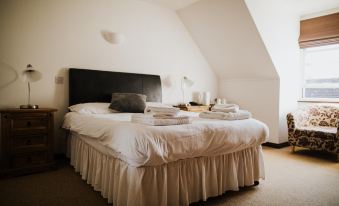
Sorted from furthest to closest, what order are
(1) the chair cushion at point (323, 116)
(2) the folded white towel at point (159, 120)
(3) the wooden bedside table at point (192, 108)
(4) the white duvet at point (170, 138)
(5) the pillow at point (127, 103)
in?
(3) the wooden bedside table at point (192, 108)
(1) the chair cushion at point (323, 116)
(5) the pillow at point (127, 103)
(2) the folded white towel at point (159, 120)
(4) the white duvet at point (170, 138)

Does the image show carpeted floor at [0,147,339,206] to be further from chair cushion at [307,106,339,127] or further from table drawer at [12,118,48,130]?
chair cushion at [307,106,339,127]

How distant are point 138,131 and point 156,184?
425 millimetres

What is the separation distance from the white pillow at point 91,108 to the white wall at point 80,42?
0.36 metres

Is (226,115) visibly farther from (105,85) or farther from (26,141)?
(26,141)

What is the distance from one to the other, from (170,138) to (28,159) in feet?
6.42

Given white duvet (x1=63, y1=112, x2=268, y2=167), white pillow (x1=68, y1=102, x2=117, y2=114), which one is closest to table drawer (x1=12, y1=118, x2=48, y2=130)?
white pillow (x1=68, y1=102, x2=117, y2=114)

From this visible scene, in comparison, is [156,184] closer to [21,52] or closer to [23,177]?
[23,177]

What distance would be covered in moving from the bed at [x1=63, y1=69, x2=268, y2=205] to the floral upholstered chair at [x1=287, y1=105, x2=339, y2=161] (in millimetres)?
1706

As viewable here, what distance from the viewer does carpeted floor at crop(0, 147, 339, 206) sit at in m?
2.13

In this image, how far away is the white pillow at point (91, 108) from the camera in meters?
2.99

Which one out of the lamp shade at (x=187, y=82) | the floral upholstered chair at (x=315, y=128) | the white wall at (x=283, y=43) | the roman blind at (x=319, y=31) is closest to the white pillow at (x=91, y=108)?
the lamp shade at (x=187, y=82)

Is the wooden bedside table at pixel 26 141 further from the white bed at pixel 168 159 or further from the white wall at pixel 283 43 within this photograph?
the white wall at pixel 283 43

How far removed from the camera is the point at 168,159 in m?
1.75

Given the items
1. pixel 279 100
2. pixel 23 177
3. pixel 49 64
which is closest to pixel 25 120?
pixel 23 177
